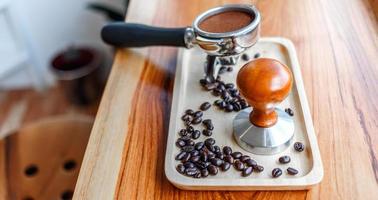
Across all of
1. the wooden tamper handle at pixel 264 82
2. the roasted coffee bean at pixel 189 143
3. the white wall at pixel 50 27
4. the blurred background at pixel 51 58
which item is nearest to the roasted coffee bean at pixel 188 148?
the roasted coffee bean at pixel 189 143

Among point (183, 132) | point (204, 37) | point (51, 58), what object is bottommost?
point (51, 58)

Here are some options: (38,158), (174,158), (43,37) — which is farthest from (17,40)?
(174,158)

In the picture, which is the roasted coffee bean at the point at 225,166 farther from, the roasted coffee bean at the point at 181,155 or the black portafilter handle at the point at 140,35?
the black portafilter handle at the point at 140,35

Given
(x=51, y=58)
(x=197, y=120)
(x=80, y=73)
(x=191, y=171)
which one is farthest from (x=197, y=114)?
(x=51, y=58)

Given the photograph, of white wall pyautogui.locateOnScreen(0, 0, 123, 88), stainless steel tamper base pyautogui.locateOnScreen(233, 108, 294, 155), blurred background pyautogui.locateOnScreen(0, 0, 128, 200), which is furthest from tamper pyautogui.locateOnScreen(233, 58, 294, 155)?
white wall pyautogui.locateOnScreen(0, 0, 123, 88)

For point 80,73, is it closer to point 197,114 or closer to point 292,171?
point 197,114
